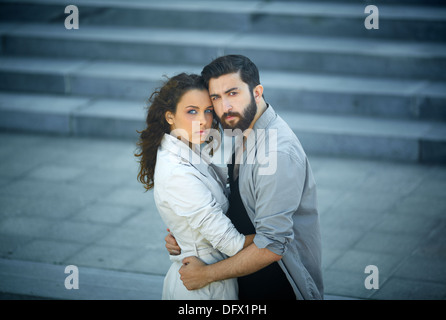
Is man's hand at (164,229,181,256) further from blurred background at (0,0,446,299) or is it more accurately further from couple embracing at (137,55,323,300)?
blurred background at (0,0,446,299)

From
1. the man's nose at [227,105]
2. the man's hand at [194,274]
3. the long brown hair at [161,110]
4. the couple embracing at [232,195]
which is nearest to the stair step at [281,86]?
→ the long brown hair at [161,110]

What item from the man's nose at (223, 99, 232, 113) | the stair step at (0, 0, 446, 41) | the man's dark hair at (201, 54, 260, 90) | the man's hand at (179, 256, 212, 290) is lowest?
the man's hand at (179, 256, 212, 290)

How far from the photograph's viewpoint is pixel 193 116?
321 centimetres

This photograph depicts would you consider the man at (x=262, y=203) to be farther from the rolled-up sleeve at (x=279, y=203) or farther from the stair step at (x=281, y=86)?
the stair step at (x=281, y=86)

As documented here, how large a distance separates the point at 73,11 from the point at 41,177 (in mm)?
3619

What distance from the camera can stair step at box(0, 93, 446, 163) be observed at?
269 inches

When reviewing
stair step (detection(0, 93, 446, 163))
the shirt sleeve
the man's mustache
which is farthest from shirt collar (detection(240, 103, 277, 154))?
stair step (detection(0, 93, 446, 163))

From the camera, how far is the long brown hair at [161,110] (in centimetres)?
318

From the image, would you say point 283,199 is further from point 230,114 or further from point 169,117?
point 169,117

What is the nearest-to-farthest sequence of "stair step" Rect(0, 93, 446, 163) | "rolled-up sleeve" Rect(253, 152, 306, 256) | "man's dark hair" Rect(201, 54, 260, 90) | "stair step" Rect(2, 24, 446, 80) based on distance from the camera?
"rolled-up sleeve" Rect(253, 152, 306, 256) → "man's dark hair" Rect(201, 54, 260, 90) → "stair step" Rect(0, 93, 446, 163) → "stair step" Rect(2, 24, 446, 80)

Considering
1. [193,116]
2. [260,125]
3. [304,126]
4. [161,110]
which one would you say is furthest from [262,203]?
[304,126]

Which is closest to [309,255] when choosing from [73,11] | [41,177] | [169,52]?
[41,177]

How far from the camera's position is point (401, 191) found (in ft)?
20.1

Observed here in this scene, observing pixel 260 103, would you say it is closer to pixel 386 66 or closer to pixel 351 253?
pixel 351 253
